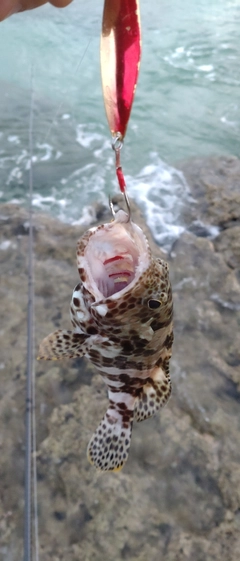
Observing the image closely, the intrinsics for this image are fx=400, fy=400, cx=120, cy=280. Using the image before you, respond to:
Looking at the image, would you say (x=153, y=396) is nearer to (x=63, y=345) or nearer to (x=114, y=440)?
(x=114, y=440)

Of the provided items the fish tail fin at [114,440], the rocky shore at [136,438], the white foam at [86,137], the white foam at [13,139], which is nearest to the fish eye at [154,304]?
the fish tail fin at [114,440]

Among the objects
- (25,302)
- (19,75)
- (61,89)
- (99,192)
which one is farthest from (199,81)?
(25,302)

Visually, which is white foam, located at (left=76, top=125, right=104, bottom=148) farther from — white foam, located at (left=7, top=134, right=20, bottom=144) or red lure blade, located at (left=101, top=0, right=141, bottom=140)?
red lure blade, located at (left=101, top=0, right=141, bottom=140)

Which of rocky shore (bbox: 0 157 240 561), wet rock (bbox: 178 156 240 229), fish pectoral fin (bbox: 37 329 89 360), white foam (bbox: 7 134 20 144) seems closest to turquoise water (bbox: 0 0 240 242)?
white foam (bbox: 7 134 20 144)

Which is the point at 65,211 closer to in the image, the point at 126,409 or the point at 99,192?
the point at 99,192

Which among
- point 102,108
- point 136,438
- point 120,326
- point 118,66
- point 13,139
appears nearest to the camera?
point 118,66

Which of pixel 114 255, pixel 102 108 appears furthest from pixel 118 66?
pixel 102 108
